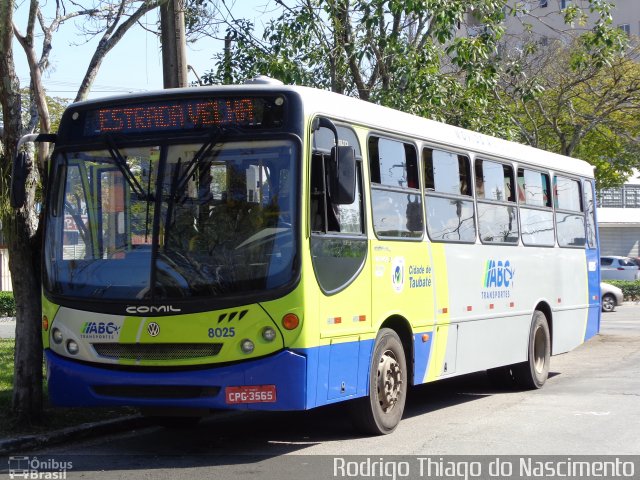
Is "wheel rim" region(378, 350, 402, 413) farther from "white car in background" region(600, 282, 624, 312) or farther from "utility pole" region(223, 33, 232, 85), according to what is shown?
"white car in background" region(600, 282, 624, 312)

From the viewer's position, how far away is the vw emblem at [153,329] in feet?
27.4

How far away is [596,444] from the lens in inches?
357

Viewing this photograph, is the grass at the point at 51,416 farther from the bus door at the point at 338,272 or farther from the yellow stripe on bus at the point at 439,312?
the yellow stripe on bus at the point at 439,312

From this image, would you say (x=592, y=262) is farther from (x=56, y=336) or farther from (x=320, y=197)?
(x=56, y=336)

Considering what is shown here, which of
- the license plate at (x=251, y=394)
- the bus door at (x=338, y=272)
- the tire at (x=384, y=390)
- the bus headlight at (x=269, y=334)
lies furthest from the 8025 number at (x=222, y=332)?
the tire at (x=384, y=390)

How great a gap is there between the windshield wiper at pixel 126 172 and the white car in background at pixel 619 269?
116 feet

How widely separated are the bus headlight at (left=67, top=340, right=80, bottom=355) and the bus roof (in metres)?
2.11

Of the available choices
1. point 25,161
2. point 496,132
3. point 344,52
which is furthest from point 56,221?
point 496,132

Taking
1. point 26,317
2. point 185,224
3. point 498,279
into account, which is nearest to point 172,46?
point 26,317

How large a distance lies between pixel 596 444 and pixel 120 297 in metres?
4.31

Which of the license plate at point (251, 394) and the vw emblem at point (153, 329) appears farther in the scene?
the vw emblem at point (153, 329)

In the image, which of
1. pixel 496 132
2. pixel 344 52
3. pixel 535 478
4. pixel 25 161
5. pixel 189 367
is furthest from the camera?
pixel 496 132

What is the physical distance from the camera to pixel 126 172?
880cm

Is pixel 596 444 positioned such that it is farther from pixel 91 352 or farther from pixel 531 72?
pixel 531 72
